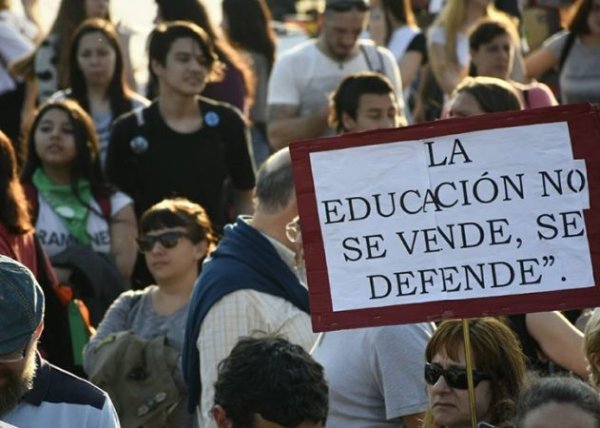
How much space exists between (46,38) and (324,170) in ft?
19.7

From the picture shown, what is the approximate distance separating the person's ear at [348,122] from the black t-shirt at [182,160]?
2.33 feet

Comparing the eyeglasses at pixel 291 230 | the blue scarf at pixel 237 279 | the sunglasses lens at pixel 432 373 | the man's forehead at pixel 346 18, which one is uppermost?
the man's forehead at pixel 346 18

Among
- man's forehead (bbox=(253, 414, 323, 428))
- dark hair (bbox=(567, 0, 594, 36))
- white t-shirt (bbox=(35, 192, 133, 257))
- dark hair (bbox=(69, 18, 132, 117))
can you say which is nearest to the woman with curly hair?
white t-shirt (bbox=(35, 192, 133, 257))

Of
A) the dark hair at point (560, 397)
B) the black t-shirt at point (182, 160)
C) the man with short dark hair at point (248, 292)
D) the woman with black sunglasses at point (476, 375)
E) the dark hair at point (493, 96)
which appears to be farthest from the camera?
the black t-shirt at point (182, 160)

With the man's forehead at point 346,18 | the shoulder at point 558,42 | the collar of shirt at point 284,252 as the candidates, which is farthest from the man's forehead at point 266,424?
the shoulder at point 558,42

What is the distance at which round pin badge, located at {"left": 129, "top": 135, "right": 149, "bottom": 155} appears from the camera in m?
9.05

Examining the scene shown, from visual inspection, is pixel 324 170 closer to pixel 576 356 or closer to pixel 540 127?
pixel 540 127

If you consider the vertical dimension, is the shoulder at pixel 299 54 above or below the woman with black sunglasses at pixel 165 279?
above

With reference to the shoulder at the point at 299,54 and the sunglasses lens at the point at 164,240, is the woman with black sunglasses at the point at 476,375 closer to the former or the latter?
the sunglasses lens at the point at 164,240

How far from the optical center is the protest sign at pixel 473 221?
5.18m

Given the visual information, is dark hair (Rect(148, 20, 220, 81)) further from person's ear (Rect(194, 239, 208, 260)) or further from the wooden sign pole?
the wooden sign pole

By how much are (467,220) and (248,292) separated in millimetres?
1320

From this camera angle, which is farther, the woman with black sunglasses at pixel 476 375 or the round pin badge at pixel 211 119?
the round pin badge at pixel 211 119

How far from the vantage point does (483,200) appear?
521 centimetres
